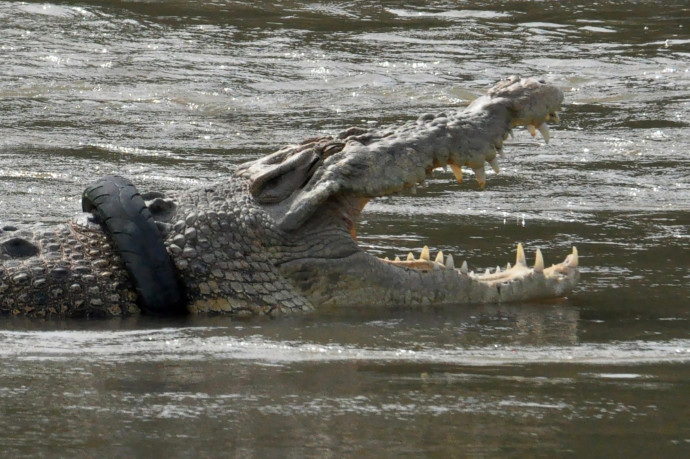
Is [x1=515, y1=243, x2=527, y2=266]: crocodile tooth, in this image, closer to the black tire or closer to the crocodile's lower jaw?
the crocodile's lower jaw

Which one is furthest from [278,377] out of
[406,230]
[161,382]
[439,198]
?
[439,198]

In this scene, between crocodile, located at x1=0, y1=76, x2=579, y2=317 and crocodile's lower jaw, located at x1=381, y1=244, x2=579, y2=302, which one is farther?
crocodile's lower jaw, located at x1=381, y1=244, x2=579, y2=302

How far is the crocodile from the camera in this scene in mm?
5590

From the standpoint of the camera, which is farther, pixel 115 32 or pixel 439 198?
pixel 115 32

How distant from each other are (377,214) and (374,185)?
94.6 inches

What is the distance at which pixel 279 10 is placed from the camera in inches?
638

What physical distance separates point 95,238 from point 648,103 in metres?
6.93

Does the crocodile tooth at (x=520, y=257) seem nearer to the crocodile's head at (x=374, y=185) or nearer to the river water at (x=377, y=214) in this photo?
the crocodile's head at (x=374, y=185)

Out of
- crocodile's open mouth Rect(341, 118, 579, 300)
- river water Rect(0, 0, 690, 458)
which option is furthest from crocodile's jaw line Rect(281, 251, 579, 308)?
river water Rect(0, 0, 690, 458)

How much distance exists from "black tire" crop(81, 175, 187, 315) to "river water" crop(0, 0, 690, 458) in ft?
0.63

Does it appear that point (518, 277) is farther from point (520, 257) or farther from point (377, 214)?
point (377, 214)

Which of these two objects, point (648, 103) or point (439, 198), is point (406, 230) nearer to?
point (439, 198)

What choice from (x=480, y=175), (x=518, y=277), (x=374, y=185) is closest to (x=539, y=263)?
(x=518, y=277)

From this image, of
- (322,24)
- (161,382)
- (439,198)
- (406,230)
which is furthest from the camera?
(322,24)
